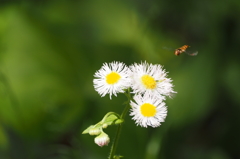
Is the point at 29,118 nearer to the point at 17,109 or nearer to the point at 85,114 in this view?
the point at 17,109

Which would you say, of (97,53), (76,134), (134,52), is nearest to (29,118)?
(76,134)

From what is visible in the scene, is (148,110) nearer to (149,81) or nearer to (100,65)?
(149,81)

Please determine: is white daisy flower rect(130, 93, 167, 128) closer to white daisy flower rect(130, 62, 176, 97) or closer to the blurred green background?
white daisy flower rect(130, 62, 176, 97)

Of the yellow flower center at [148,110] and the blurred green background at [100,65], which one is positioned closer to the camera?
the yellow flower center at [148,110]

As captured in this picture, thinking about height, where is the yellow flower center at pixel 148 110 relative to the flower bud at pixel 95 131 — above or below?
above

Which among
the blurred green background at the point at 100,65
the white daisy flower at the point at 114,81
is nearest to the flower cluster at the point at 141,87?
the white daisy flower at the point at 114,81

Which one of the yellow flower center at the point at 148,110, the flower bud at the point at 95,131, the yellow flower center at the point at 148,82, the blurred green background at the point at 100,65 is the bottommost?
the flower bud at the point at 95,131

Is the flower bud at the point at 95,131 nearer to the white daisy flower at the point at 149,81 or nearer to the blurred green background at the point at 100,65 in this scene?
the white daisy flower at the point at 149,81

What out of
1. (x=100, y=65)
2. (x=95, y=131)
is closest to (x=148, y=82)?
(x=95, y=131)
